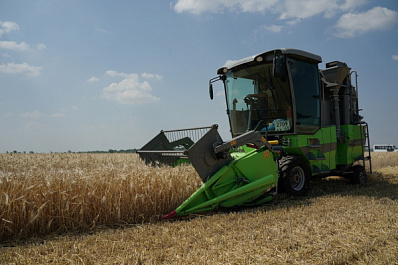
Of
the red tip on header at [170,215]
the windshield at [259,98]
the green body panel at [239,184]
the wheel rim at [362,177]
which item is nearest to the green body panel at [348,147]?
the wheel rim at [362,177]

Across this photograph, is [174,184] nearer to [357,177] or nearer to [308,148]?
[308,148]

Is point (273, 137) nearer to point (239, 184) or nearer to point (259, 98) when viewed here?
point (259, 98)

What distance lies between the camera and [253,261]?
8.16 feet

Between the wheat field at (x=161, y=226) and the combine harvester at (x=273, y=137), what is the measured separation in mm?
364

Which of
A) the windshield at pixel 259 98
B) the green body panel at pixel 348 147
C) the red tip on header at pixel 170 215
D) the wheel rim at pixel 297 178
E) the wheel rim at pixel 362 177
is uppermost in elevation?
the windshield at pixel 259 98

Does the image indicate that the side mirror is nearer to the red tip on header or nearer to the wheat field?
the wheat field

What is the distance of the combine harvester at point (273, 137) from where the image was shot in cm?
448

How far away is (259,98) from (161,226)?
328 cm

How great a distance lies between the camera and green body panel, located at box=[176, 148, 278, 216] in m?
4.25

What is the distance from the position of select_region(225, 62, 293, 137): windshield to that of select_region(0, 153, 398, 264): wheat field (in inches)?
→ 62.1

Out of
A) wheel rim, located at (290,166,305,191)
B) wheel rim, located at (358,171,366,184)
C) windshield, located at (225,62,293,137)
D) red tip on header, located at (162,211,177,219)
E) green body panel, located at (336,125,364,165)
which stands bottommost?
wheel rim, located at (358,171,366,184)

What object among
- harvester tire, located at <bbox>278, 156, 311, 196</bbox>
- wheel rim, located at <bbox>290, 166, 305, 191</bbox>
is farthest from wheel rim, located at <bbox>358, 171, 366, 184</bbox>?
wheel rim, located at <bbox>290, 166, 305, 191</bbox>

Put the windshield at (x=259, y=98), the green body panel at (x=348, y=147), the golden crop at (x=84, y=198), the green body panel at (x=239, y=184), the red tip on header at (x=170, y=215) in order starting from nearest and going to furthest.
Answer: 1. the golden crop at (x=84, y=198)
2. the red tip on header at (x=170, y=215)
3. the green body panel at (x=239, y=184)
4. the windshield at (x=259, y=98)
5. the green body panel at (x=348, y=147)

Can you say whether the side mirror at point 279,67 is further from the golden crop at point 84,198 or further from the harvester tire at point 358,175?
the harvester tire at point 358,175
